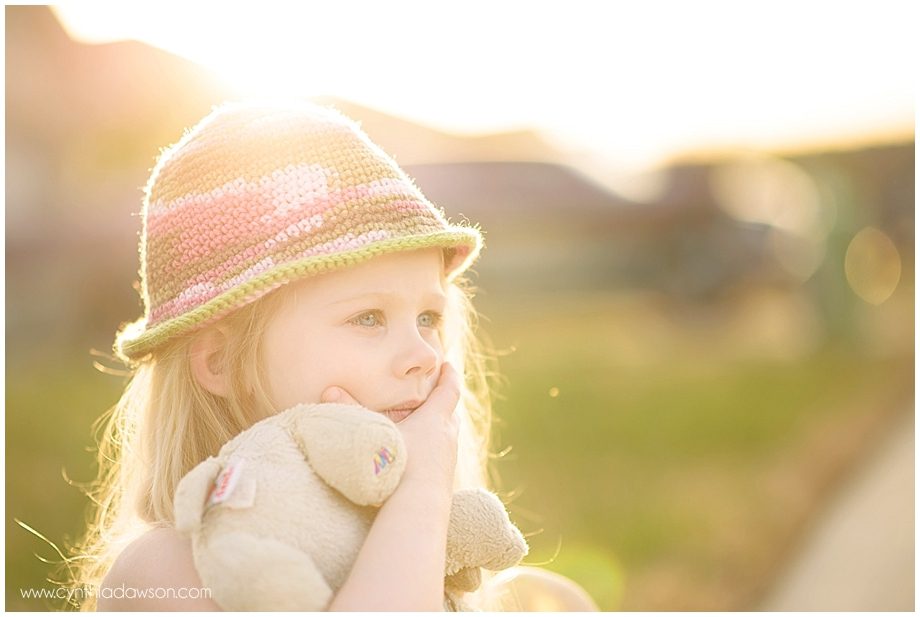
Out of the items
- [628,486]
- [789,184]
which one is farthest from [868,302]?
[628,486]

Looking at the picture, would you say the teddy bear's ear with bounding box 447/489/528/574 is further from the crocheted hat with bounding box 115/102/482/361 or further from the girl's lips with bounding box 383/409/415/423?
the crocheted hat with bounding box 115/102/482/361

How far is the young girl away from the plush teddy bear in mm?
109

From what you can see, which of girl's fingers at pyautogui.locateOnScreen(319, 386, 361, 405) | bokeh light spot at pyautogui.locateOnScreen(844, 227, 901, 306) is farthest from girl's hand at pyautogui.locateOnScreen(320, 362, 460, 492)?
bokeh light spot at pyautogui.locateOnScreen(844, 227, 901, 306)

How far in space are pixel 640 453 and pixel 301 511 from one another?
5.53m

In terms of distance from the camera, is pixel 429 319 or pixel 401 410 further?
pixel 429 319

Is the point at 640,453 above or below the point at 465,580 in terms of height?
below

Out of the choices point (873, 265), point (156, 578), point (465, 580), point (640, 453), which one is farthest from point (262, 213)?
point (873, 265)

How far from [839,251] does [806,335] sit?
52.8 inches

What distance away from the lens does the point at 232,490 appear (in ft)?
5.83

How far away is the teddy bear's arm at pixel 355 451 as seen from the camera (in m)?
1.88

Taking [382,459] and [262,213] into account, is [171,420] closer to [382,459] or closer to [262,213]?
[262,213]

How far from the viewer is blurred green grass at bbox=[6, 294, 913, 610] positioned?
17.3 feet

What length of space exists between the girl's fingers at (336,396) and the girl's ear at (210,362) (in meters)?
0.34

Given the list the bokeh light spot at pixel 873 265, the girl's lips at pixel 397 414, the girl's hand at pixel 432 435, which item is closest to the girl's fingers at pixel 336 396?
the girl's hand at pixel 432 435
